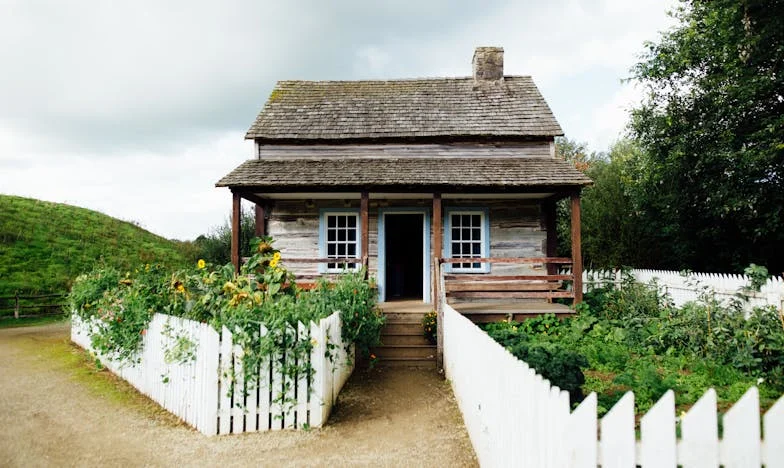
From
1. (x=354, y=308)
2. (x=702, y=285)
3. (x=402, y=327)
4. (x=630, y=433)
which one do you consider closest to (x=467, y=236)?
(x=402, y=327)

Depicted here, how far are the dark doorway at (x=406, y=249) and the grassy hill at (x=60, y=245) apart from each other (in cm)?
1065

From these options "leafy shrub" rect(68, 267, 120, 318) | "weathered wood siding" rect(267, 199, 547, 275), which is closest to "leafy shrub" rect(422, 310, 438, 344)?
"weathered wood siding" rect(267, 199, 547, 275)

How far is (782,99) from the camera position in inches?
469

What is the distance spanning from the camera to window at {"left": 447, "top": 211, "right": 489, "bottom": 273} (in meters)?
11.5

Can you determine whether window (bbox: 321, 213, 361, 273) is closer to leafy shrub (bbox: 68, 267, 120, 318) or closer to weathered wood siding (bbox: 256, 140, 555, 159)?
weathered wood siding (bbox: 256, 140, 555, 159)

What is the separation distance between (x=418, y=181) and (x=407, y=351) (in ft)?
12.1

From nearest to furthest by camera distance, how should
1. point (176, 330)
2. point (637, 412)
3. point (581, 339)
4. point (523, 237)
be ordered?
point (637, 412) < point (176, 330) < point (581, 339) < point (523, 237)

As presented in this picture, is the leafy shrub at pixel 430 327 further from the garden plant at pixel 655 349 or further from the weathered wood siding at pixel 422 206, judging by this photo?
the weathered wood siding at pixel 422 206

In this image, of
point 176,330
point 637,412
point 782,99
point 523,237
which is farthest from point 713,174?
point 176,330

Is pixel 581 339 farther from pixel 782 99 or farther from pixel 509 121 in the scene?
pixel 782 99

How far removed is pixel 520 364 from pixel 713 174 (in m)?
12.4

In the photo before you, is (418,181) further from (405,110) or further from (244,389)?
(244,389)

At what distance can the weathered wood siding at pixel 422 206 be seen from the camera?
38.0 ft

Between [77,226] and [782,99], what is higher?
[782,99]
